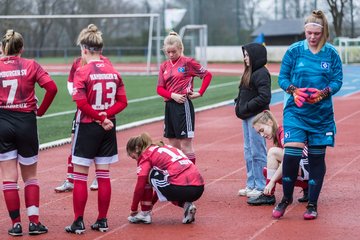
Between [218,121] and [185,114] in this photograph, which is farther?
[218,121]

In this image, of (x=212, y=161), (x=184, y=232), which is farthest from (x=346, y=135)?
(x=184, y=232)

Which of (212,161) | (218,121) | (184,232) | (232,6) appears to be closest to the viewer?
A: (184,232)

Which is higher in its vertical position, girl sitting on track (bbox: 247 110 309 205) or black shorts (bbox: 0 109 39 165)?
black shorts (bbox: 0 109 39 165)

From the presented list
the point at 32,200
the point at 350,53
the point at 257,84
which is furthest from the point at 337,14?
the point at 32,200

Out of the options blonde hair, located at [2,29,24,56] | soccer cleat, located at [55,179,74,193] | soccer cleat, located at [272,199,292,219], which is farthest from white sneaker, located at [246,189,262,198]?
blonde hair, located at [2,29,24,56]

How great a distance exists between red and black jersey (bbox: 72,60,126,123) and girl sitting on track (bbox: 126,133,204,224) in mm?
514

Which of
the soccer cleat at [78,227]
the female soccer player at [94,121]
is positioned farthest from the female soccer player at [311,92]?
the soccer cleat at [78,227]

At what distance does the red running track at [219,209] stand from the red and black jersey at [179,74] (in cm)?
120

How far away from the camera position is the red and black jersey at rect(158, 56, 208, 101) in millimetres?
9234

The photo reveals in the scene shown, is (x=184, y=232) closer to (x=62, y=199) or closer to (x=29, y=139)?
(x=29, y=139)

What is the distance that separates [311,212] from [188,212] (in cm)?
113

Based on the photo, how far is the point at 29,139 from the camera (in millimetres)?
7301

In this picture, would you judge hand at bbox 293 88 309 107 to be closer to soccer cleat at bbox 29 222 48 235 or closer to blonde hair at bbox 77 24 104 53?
blonde hair at bbox 77 24 104 53

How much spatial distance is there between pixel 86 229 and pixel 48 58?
Result: 4723 cm
